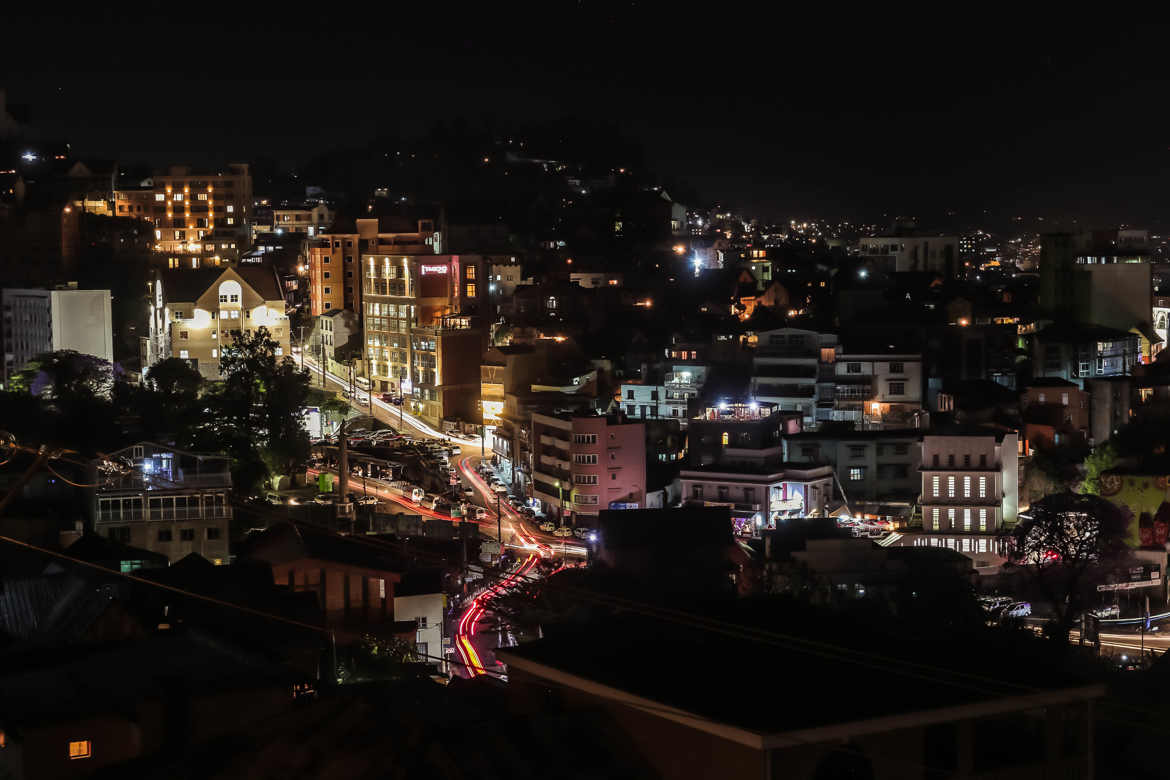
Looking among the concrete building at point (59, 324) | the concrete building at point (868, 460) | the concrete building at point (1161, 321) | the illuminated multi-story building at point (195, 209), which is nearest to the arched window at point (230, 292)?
the concrete building at point (59, 324)

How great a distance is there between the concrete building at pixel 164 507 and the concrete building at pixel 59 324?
11.8 metres

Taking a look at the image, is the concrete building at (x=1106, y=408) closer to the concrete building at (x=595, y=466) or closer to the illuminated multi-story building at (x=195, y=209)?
the concrete building at (x=595, y=466)

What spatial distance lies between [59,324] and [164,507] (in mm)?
12490

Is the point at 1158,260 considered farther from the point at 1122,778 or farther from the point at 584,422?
the point at 1122,778

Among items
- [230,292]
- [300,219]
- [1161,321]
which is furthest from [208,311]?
[1161,321]

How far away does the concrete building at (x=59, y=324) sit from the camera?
74.6 feet

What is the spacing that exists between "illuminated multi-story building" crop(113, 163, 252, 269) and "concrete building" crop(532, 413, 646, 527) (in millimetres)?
14410

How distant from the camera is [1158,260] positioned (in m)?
46.6

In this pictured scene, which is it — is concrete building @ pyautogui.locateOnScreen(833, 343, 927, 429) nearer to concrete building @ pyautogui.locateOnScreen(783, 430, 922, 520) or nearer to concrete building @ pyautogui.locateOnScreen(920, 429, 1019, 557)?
concrete building @ pyautogui.locateOnScreen(783, 430, 922, 520)

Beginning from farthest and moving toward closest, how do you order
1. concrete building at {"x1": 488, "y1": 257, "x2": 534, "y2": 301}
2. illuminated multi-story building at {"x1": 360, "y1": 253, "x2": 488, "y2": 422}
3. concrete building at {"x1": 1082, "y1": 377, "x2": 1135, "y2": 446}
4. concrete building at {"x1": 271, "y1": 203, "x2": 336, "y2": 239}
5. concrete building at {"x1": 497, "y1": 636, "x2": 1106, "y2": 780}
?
1. concrete building at {"x1": 271, "y1": 203, "x2": 336, "y2": 239}
2. concrete building at {"x1": 488, "y1": 257, "x2": 534, "y2": 301}
3. illuminated multi-story building at {"x1": 360, "y1": 253, "x2": 488, "y2": 422}
4. concrete building at {"x1": 1082, "y1": 377, "x2": 1135, "y2": 446}
5. concrete building at {"x1": 497, "y1": 636, "x2": 1106, "y2": 780}

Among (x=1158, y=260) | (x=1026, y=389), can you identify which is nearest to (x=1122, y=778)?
(x=1026, y=389)

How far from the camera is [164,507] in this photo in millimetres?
11492

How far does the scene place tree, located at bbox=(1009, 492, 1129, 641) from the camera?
1406cm

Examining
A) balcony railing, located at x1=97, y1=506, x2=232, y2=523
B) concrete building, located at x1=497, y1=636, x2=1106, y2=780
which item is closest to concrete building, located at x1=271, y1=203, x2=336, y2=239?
balcony railing, located at x1=97, y1=506, x2=232, y2=523
